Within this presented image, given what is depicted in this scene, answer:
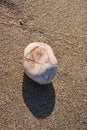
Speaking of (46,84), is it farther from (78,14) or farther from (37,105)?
(78,14)

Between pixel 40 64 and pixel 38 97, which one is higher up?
pixel 40 64

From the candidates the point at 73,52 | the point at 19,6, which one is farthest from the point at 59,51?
the point at 19,6

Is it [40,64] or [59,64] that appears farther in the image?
[59,64]

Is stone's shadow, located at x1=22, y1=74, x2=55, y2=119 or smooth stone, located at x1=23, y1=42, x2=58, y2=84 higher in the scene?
smooth stone, located at x1=23, y1=42, x2=58, y2=84

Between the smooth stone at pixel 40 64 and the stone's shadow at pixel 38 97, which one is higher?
the smooth stone at pixel 40 64
